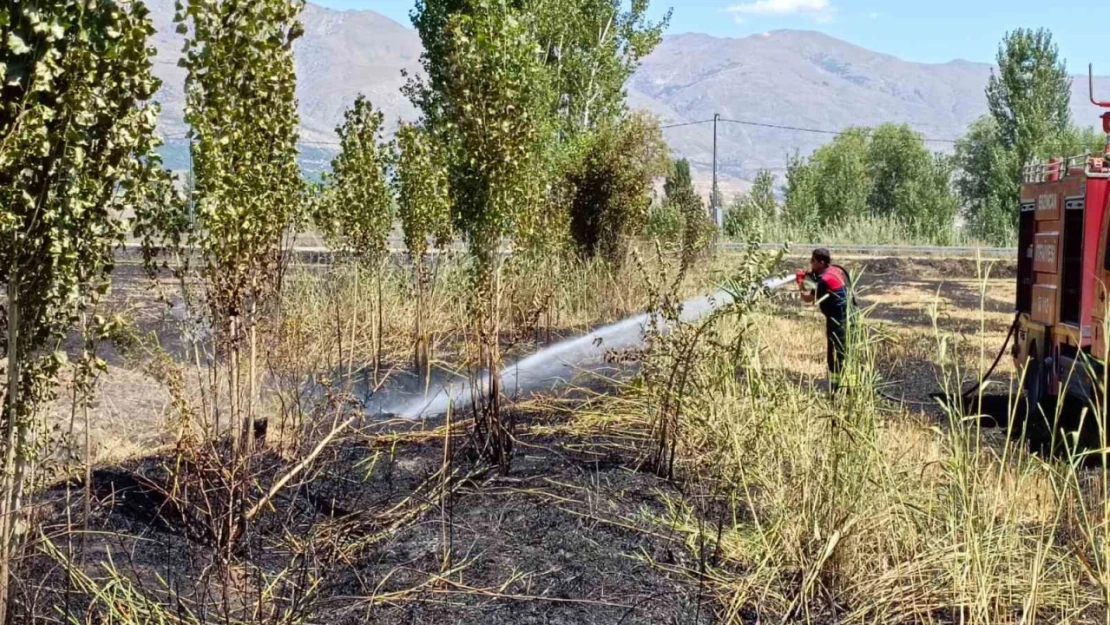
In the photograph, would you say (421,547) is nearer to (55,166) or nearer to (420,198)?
(55,166)

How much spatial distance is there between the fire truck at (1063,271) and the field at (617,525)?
164 cm

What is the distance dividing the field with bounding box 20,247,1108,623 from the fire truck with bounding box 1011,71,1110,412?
5.38 feet

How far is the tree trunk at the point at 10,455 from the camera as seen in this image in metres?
3.91

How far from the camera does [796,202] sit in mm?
53000

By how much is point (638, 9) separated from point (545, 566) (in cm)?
2062

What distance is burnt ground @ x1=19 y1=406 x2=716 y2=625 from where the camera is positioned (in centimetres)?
463

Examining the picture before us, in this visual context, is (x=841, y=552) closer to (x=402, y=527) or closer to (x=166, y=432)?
(x=402, y=527)

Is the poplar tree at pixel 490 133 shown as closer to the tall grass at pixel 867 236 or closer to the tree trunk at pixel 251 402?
the tree trunk at pixel 251 402

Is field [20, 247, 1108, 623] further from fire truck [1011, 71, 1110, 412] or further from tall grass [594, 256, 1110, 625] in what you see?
fire truck [1011, 71, 1110, 412]

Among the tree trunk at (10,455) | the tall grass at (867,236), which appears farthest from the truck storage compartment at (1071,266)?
the tall grass at (867,236)

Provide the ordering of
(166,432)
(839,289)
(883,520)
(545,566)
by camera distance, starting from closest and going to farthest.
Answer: (883,520) < (545,566) < (166,432) < (839,289)

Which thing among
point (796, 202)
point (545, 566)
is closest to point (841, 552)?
point (545, 566)

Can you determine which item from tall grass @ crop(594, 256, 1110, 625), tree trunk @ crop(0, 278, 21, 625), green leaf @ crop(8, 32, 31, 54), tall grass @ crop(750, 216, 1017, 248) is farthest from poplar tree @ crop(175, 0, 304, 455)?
tall grass @ crop(750, 216, 1017, 248)

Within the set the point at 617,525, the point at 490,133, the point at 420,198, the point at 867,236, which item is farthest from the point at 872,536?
the point at 867,236
